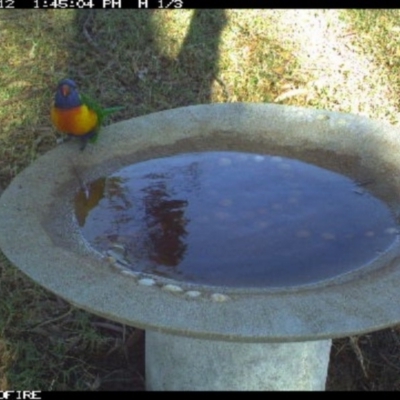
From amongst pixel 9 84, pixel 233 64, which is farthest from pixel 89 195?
pixel 233 64

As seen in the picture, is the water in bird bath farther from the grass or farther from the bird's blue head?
the grass

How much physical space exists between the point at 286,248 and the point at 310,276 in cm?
15

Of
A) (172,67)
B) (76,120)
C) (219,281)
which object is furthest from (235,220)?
(172,67)

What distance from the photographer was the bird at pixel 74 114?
103 inches

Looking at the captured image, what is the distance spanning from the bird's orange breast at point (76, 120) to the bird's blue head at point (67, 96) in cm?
2

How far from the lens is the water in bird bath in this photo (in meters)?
2.01

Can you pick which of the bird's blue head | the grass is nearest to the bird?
the bird's blue head

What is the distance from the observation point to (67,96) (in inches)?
103

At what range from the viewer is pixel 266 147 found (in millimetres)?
2713

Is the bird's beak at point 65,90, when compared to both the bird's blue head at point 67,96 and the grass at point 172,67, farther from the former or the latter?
the grass at point 172,67

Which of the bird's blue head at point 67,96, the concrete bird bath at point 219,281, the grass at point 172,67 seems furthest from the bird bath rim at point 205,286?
the grass at point 172,67

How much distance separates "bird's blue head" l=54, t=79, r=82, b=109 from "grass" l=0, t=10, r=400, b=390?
3.23ft

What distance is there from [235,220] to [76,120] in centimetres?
78

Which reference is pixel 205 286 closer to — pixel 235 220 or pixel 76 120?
pixel 235 220
